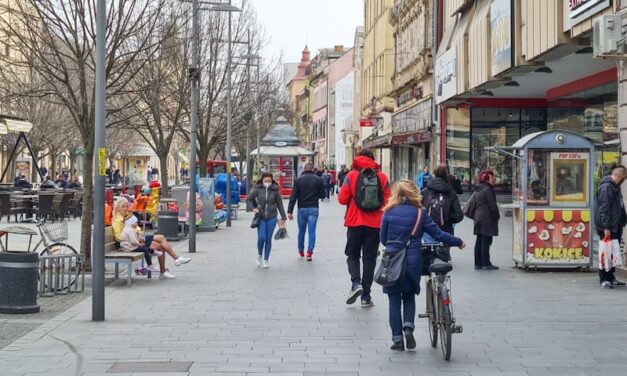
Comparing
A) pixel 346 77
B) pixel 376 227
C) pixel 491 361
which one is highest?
pixel 346 77

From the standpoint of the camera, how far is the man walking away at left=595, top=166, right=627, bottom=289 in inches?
531

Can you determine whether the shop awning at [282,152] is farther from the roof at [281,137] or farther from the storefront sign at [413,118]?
the storefront sign at [413,118]

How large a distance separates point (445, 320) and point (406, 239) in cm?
86

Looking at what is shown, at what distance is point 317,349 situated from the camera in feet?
29.7

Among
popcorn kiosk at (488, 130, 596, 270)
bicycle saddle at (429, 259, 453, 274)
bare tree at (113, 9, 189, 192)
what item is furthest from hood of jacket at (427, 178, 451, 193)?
bare tree at (113, 9, 189, 192)

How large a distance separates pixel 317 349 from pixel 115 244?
20.6 feet

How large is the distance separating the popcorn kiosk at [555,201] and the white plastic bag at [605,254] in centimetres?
210

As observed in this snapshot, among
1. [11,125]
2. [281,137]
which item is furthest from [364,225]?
[281,137]

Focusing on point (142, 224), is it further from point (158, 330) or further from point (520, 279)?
point (158, 330)

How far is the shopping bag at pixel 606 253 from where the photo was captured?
1346 cm

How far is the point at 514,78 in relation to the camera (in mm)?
28188

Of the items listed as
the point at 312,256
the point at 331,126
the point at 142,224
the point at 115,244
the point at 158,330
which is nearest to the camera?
the point at 158,330

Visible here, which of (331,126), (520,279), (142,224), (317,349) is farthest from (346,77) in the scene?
(317,349)

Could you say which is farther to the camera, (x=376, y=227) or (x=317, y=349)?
(x=376, y=227)
